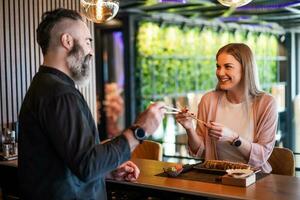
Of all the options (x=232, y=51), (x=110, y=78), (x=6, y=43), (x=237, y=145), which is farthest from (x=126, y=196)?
(x=110, y=78)

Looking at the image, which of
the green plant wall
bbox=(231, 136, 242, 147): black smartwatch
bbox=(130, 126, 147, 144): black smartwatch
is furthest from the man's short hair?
the green plant wall

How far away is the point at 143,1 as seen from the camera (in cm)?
616

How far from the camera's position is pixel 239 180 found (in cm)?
228

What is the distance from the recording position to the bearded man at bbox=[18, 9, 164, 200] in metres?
1.64

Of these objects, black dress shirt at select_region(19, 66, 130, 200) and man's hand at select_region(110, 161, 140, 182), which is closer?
black dress shirt at select_region(19, 66, 130, 200)

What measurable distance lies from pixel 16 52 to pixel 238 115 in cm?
208

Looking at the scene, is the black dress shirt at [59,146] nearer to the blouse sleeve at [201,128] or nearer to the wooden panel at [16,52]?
the blouse sleeve at [201,128]

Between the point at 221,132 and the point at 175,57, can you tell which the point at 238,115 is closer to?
the point at 221,132

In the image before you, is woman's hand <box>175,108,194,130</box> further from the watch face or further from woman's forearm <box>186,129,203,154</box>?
the watch face

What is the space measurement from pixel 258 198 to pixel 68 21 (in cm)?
120

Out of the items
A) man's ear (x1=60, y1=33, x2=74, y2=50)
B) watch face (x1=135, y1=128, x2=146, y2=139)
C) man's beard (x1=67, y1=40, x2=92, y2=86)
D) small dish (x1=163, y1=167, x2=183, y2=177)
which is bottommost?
small dish (x1=163, y1=167, x2=183, y2=177)

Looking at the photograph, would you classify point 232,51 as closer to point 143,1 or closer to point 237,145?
point 237,145

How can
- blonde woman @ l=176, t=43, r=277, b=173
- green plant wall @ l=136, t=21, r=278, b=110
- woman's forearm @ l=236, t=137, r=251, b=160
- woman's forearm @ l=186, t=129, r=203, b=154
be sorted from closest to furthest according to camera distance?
woman's forearm @ l=236, t=137, r=251, b=160, blonde woman @ l=176, t=43, r=277, b=173, woman's forearm @ l=186, t=129, r=203, b=154, green plant wall @ l=136, t=21, r=278, b=110

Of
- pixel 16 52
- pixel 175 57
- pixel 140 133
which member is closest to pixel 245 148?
pixel 140 133
